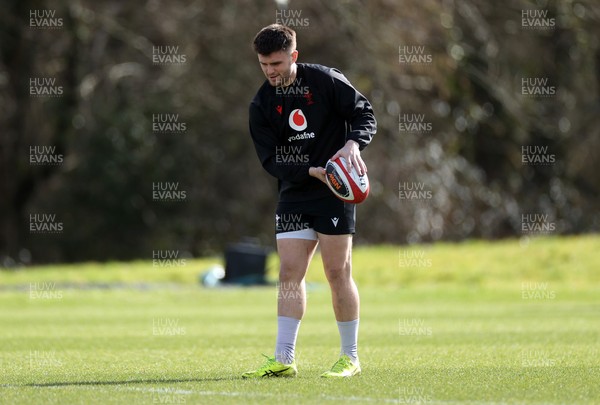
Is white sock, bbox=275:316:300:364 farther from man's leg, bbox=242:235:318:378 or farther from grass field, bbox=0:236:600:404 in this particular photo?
grass field, bbox=0:236:600:404

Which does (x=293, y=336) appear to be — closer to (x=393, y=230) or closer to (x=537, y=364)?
(x=537, y=364)

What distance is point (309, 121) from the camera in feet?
26.4

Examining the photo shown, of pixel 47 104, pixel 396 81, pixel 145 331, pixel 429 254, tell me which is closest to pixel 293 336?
pixel 145 331

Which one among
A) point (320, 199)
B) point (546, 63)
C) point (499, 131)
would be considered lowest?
point (320, 199)

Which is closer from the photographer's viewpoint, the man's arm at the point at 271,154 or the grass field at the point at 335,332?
the grass field at the point at 335,332

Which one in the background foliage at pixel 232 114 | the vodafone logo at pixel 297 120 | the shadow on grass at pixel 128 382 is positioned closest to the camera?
the shadow on grass at pixel 128 382

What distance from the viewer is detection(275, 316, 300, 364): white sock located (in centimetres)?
798

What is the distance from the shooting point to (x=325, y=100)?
26.4 feet

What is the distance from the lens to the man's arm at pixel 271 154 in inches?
312

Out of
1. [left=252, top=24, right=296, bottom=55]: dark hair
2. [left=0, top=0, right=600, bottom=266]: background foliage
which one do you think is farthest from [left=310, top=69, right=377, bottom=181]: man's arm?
[left=0, top=0, right=600, bottom=266]: background foliage

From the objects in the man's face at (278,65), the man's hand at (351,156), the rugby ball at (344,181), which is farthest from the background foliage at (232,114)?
the rugby ball at (344,181)

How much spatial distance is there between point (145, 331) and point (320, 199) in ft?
19.1

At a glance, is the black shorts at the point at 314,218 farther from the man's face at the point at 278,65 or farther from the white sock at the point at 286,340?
the man's face at the point at 278,65

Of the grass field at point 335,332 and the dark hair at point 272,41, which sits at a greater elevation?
the dark hair at point 272,41
